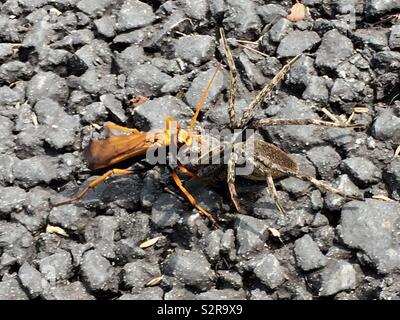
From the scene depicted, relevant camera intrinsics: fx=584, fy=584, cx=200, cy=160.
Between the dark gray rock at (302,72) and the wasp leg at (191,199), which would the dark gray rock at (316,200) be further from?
the dark gray rock at (302,72)

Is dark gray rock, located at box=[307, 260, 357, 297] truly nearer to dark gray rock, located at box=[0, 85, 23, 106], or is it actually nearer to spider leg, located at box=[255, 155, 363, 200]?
spider leg, located at box=[255, 155, 363, 200]

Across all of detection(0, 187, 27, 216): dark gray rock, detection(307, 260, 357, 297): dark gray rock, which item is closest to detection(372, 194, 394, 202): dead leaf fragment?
detection(307, 260, 357, 297): dark gray rock

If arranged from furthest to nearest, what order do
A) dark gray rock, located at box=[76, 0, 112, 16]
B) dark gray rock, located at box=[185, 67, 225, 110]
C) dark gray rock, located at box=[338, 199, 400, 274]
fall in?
dark gray rock, located at box=[76, 0, 112, 16] < dark gray rock, located at box=[185, 67, 225, 110] < dark gray rock, located at box=[338, 199, 400, 274]

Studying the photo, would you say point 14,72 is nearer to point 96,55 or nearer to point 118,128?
point 96,55

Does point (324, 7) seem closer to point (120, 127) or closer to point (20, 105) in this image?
point (120, 127)

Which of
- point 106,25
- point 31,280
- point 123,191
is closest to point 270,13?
point 106,25

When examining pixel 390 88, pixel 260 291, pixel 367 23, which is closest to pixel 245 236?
pixel 260 291
